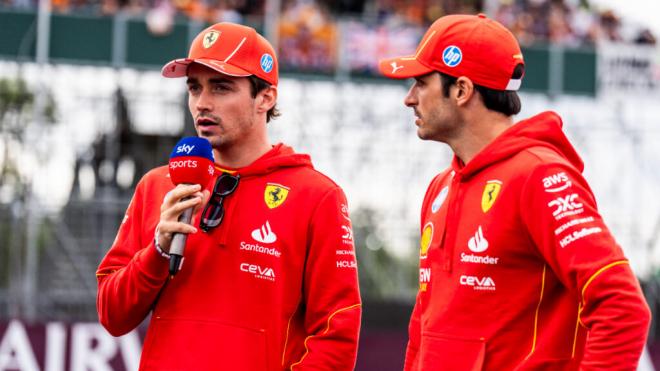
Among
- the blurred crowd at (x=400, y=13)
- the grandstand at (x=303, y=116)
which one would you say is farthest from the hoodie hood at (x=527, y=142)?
the blurred crowd at (x=400, y=13)

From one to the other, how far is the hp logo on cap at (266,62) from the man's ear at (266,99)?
0.08 metres

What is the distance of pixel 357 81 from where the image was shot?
19.2 meters

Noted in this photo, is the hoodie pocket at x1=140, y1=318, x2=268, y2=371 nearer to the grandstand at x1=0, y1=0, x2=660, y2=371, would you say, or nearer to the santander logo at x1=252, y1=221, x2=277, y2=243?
the santander logo at x1=252, y1=221, x2=277, y2=243

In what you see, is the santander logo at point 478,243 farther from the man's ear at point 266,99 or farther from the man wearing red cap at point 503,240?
the man's ear at point 266,99

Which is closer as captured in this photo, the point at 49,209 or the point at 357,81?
the point at 49,209

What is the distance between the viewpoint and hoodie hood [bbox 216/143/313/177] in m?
4.93

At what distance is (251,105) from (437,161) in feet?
52.0

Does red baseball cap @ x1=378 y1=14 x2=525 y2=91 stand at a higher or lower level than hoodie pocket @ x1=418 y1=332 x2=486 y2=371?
higher

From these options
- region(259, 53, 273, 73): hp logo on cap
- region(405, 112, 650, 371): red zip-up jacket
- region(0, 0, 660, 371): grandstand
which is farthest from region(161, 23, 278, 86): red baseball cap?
region(0, 0, 660, 371): grandstand

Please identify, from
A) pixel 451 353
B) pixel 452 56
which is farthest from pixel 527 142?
pixel 451 353

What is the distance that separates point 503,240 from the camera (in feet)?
13.8

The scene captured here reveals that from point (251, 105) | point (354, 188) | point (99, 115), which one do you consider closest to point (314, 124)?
point (354, 188)

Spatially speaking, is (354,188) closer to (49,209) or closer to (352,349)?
(49,209)

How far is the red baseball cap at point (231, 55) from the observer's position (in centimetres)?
491
